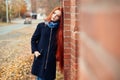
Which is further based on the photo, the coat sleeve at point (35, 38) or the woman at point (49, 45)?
the coat sleeve at point (35, 38)

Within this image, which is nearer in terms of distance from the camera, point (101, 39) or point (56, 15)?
point (101, 39)

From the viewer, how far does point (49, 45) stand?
138 inches

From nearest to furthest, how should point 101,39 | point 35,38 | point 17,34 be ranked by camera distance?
point 101,39 < point 35,38 < point 17,34

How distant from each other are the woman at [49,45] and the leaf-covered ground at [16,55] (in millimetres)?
2441

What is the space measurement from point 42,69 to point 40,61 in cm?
10

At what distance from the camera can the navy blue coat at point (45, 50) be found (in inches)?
138

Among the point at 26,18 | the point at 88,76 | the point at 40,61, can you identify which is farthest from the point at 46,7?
the point at 88,76

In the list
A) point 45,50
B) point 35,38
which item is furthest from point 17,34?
point 45,50

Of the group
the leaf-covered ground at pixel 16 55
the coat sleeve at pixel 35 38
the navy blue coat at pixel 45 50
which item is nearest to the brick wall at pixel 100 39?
the navy blue coat at pixel 45 50

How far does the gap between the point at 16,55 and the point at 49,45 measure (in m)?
3.32

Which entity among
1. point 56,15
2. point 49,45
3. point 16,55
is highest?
point 56,15

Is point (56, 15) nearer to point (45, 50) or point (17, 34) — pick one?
point (45, 50)

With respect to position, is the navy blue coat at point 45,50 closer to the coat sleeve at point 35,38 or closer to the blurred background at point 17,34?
the coat sleeve at point 35,38

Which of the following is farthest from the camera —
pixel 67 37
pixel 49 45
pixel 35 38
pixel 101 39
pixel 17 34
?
pixel 17 34
